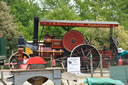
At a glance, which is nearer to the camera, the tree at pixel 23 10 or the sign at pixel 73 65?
the sign at pixel 73 65

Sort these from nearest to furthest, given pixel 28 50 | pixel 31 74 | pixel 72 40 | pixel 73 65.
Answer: pixel 31 74 → pixel 73 65 → pixel 72 40 → pixel 28 50

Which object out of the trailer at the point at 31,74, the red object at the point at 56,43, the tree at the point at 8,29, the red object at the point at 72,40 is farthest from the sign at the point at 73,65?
the tree at the point at 8,29

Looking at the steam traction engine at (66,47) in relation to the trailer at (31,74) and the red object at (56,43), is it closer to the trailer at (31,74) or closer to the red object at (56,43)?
the red object at (56,43)

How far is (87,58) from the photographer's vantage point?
15.4 meters

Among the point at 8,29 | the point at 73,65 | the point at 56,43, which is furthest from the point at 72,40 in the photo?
the point at 8,29

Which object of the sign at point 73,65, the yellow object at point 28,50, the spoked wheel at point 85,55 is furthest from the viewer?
the yellow object at point 28,50

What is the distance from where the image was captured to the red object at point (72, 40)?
52.0 feet

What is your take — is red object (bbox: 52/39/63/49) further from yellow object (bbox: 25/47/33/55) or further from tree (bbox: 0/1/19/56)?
tree (bbox: 0/1/19/56)

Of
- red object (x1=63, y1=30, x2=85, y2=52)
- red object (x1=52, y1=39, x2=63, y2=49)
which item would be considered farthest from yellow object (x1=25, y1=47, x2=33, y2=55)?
red object (x1=63, y1=30, x2=85, y2=52)

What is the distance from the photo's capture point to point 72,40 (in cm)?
1598

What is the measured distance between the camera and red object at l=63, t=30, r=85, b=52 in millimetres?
15859

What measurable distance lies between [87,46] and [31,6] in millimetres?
30608

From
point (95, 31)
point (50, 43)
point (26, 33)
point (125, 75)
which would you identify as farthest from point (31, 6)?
point (125, 75)

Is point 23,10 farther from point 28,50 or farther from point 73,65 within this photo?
point 73,65
